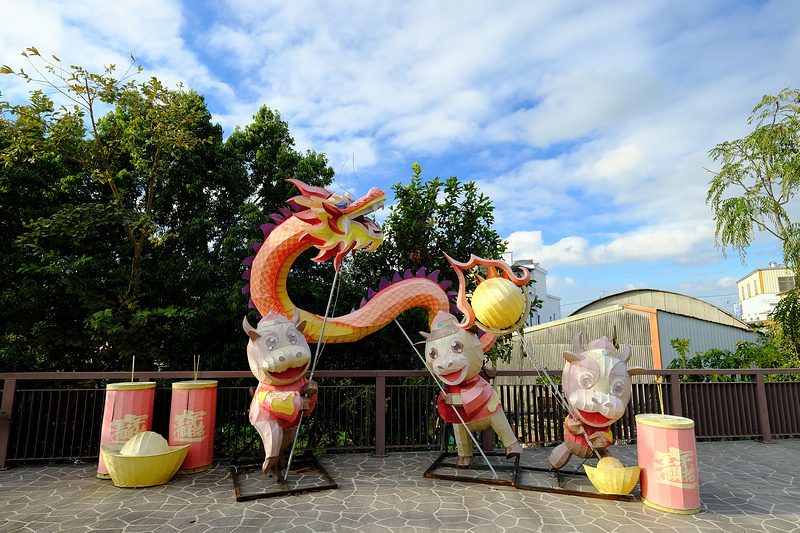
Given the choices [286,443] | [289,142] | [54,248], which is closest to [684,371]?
[286,443]

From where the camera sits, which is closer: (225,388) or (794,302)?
(225,388)

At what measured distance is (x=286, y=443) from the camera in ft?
17.1

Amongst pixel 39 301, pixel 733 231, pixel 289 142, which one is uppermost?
pixel 289 142

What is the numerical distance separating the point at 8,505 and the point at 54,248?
5301 mm

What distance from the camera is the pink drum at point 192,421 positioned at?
5.54 metres

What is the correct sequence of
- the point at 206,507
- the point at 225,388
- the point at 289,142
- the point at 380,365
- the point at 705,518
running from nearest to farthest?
the point at 705,518 < the point at 206,507 < the point at 225,388 < the point at 380,365 < the point at 289,142

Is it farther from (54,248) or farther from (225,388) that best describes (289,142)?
(225,388)

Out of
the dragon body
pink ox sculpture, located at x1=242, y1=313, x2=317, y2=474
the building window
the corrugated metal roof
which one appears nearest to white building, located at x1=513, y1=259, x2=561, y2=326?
the corrugated metal roof

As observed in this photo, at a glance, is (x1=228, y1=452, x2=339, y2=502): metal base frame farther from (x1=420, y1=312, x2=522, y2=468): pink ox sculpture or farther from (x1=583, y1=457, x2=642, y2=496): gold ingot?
(x1=583, y1=457, x2=642, y2=496): gold ingot

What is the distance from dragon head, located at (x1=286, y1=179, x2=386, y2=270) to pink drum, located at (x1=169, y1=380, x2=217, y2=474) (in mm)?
2416

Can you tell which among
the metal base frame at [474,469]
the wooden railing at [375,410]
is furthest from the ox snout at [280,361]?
the metal base frame at [474,469]

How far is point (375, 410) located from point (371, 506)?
281 centimetres

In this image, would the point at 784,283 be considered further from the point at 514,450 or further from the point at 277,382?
the point at 277,382

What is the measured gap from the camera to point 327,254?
19.1 feet
